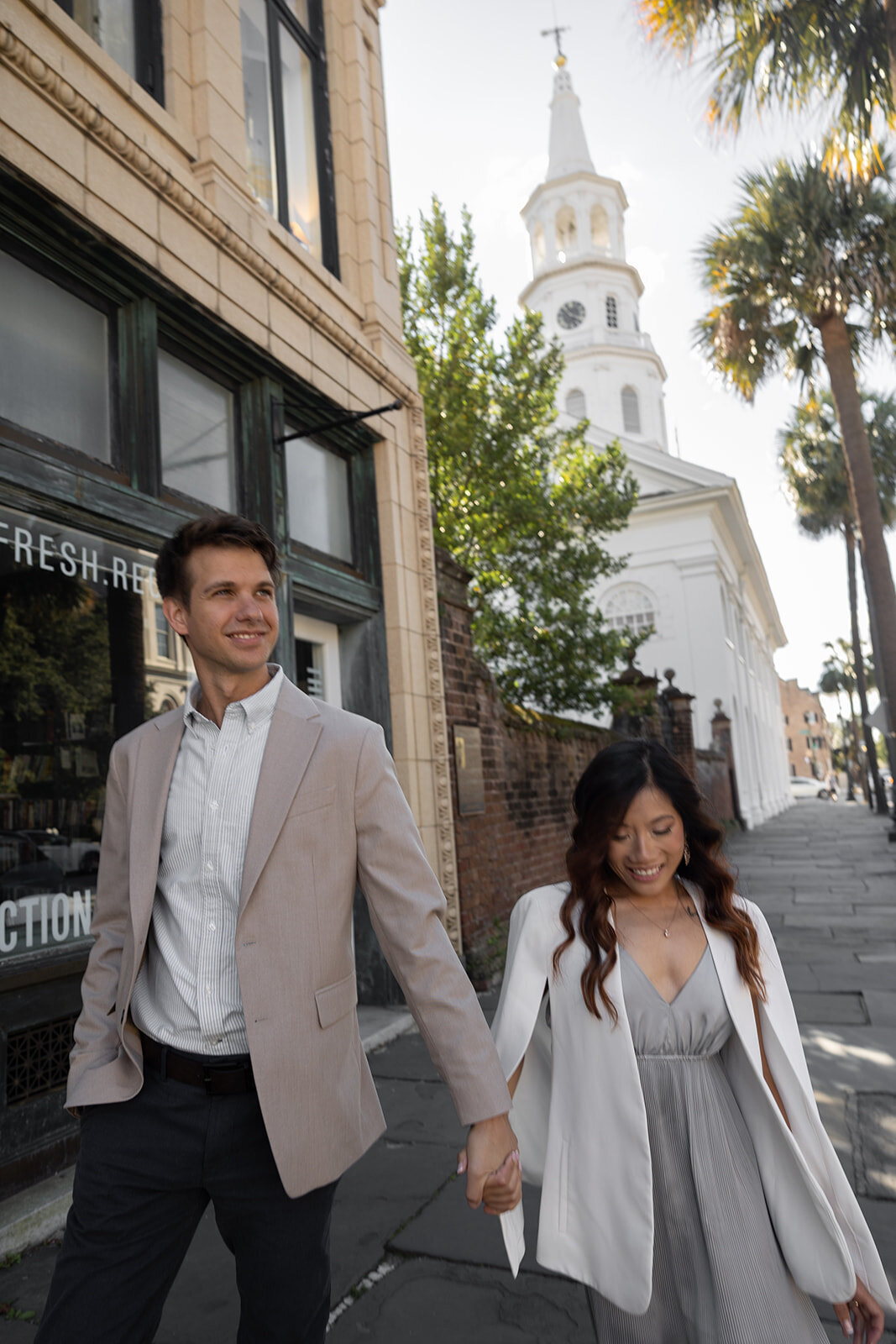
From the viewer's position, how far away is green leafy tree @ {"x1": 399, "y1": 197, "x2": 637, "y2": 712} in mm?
12727

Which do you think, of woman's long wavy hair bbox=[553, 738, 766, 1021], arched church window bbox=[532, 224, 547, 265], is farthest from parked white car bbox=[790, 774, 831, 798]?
woman's long wavy hair bbox=[553, 738, 766, 1021]

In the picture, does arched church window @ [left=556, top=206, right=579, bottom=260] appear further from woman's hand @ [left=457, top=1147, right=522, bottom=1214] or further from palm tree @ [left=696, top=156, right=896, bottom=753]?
woman's hand @ [left=457, top=1147, right=522, bottom=1214]

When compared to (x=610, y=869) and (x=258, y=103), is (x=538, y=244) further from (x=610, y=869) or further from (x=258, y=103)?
(x=610, y=869)

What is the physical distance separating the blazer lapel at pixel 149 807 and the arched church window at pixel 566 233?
42.0 m

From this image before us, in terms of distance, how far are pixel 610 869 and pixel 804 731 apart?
382 ft

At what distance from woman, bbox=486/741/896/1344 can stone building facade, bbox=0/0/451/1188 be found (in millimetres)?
2426

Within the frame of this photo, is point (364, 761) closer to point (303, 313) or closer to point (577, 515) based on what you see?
point (303, 313)

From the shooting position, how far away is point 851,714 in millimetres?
63562

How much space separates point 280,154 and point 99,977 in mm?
6381

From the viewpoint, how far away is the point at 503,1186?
1.80 m

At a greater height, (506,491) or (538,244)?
(538,244)

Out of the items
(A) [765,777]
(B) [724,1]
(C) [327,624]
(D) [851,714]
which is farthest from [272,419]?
(D) [851,714]

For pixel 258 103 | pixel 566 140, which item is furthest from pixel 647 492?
pixel 258 103

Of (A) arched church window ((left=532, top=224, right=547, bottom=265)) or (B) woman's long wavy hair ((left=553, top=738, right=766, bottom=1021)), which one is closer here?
(B) woman's long wavy hair ((left=553, top=738, right=766, bottom=1021))
